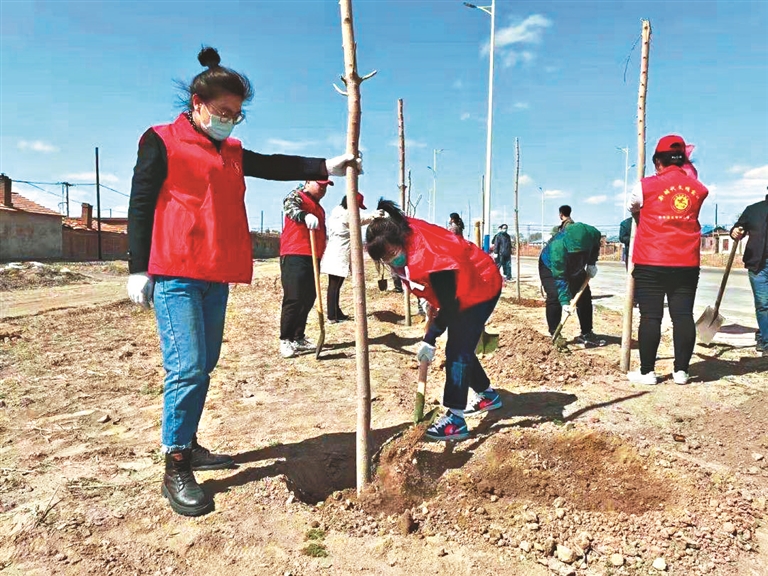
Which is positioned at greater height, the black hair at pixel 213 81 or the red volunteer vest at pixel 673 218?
the black hair at pixel 213 81

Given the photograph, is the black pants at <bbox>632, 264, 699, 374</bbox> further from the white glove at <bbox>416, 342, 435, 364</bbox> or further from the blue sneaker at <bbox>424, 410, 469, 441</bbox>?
the white glove at <bbox>416, 342, 435, 364</bbox>

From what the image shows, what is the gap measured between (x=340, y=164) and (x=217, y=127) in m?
0.55

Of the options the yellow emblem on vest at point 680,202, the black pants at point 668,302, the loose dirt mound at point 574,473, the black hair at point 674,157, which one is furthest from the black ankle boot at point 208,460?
the black hair at point 674,157

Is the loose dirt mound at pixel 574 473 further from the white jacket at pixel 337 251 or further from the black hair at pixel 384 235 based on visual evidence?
the white jacket at pixel 337 251

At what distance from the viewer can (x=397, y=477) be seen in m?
2.58

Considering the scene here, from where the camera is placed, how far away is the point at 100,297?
1271cm

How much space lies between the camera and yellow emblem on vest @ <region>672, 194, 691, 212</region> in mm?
4008

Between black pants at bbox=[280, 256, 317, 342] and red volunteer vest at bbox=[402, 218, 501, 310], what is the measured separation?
234cm

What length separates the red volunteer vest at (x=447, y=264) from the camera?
2896mm

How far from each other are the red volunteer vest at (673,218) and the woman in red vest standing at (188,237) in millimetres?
2679

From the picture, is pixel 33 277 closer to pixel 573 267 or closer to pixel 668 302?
pixel 573 267

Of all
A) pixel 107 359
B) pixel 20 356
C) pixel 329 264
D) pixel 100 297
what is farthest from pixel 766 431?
pixel 100 297

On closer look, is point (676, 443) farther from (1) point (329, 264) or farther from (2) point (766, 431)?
(1) point (329, 264)

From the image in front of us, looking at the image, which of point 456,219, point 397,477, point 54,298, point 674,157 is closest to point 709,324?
point 674,157
